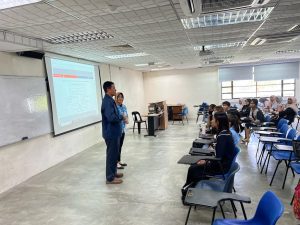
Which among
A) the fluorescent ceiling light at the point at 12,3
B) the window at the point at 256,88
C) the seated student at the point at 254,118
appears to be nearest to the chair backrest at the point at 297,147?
the seated student at the point at 254,118

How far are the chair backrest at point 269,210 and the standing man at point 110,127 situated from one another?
2.43 metres

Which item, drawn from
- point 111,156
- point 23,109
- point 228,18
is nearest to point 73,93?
point 23,109

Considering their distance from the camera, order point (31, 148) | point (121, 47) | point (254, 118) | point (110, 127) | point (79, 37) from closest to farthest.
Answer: point (110, 127) < point (79, 37) < point (31, 148) < point (121, 47) < point (254, 118)

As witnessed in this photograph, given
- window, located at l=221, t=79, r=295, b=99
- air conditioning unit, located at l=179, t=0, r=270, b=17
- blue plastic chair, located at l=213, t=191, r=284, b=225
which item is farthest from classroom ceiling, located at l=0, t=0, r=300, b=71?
window, located at l=221, t=79, r=295, b=99

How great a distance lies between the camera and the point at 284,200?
3.01 metres

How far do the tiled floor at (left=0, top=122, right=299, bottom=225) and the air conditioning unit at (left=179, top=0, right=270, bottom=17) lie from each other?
237 centimetres

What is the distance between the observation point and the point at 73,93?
578 centimetres

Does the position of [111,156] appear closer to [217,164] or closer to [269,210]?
[217,164]

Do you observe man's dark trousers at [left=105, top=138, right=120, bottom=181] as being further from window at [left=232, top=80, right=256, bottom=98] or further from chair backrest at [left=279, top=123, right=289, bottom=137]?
window at [left=232, top=80, right=256, bottom=98]

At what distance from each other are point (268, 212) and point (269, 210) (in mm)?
23

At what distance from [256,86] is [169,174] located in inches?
334

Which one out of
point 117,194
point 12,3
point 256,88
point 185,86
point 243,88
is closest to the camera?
point 12,3

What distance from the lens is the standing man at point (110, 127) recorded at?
370 cm

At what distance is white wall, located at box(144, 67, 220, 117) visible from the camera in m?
11.1
